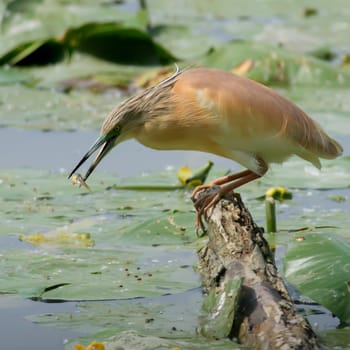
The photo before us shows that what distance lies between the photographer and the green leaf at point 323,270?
3.98 m

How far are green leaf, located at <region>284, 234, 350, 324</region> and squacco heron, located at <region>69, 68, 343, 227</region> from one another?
307 millimetres

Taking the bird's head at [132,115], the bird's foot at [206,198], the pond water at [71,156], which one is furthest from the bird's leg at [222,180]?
the pond water at [71,156]

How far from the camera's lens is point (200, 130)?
409cm

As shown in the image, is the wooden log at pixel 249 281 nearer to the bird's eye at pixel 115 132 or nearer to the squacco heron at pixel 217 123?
the squacco heron at pixel 217 123

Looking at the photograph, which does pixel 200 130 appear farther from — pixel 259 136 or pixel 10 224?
pixel 10 224

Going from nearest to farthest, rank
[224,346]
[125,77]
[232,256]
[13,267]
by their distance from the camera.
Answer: [224,346], [232,256], [13,267], [125,77]

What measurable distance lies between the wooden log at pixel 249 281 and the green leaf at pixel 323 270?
0.30 ft

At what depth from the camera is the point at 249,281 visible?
12.9 feet

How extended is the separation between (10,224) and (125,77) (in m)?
3.31

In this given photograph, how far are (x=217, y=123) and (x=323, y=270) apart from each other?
612 millimetres

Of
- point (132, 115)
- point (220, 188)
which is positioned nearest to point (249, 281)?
point (220, 188)

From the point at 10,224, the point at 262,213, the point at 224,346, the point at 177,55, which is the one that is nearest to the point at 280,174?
the point at 262,213

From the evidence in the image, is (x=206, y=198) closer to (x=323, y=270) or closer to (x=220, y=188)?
(x=220, y=188)

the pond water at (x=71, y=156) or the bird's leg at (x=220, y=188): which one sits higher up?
the bird's leg at (x=220, y=188)
